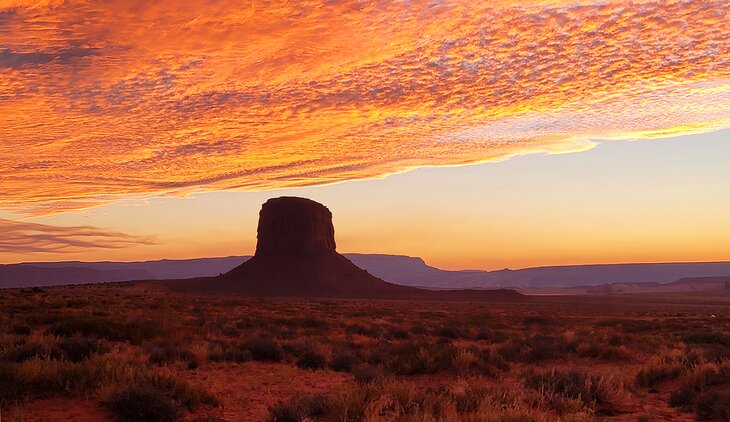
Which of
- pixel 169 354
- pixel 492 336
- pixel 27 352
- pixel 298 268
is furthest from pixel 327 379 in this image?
pixel 298 268

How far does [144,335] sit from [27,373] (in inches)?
297

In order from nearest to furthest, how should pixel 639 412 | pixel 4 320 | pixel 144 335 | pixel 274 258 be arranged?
1. pixel 639 412
2. pixel 144 335
3. pixel 4 320
4. pixel 274 258

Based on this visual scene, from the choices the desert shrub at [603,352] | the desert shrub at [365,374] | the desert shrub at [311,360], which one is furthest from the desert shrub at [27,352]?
the desert shrub at [603,352]

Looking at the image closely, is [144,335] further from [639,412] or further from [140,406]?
[639,412]

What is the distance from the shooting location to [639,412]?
9.29 metres

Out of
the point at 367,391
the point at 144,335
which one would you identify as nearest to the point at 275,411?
the point at 367,391

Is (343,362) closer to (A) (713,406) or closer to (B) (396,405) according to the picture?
(B) (396,405)

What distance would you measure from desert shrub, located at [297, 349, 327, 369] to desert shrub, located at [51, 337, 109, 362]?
176 inches

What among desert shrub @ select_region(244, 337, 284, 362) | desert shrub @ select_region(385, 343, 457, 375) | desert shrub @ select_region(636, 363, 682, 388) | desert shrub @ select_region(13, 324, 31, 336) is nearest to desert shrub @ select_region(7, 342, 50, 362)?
desert shrub @ select_region(244, 337, 284, 362)

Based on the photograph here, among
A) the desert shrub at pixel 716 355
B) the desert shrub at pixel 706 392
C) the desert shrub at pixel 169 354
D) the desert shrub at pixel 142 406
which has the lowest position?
the desert shrub at pixel 716 355

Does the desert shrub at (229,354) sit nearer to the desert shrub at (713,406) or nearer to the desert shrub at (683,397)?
the desert shrub at (683,397)

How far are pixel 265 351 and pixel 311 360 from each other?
1.36 metres

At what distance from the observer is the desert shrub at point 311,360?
13.4 metres

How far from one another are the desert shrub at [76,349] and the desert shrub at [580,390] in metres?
8.62
